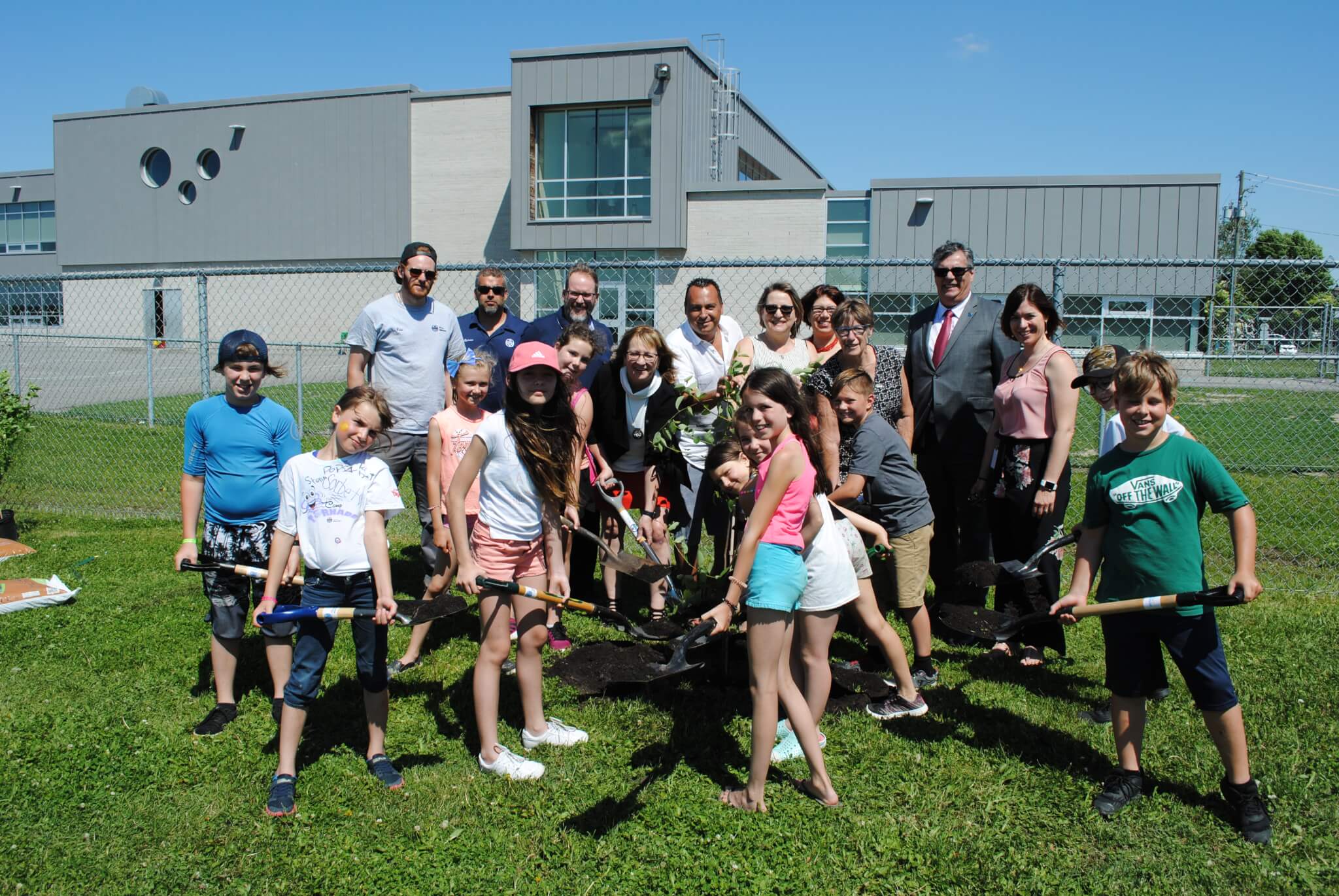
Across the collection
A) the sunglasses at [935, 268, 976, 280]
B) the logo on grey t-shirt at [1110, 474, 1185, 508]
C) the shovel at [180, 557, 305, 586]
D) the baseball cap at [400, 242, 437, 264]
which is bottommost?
the shovel at [180, 557, 305, 586]

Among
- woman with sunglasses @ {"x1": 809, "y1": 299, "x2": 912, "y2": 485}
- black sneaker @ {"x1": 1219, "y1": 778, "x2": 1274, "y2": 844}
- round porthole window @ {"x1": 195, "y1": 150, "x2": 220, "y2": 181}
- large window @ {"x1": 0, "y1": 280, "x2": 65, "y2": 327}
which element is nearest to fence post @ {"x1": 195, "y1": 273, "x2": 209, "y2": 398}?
woman with sunglasses @ {"x1": 809, "y1": 299, "x2": 912, "y2": 485}

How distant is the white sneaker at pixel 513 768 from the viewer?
3.62 meters

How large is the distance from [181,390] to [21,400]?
453 inches

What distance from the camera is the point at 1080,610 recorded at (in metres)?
3.31

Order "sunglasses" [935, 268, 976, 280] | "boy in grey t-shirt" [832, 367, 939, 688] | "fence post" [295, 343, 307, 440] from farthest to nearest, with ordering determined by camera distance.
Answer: "fence post" [295, 343, 307, 440] → "sunglasses" [935, 268, 976, 280] → "boy in grey t-shirt" [832, 367, 939, 688]

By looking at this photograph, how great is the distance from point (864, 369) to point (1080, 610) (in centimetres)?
190

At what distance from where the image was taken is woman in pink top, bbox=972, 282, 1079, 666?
450 centimetres

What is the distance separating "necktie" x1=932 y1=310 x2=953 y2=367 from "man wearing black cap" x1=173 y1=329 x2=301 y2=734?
10.7 ft

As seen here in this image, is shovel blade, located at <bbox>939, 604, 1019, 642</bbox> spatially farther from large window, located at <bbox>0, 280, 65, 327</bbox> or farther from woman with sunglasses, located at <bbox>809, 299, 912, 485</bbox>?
large window, located at <bbox>0, 280, 65, 327</bbox>

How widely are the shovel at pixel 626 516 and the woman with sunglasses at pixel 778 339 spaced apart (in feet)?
3.00

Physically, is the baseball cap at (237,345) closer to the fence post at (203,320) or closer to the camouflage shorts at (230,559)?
the camouflage shorts at (230,559)

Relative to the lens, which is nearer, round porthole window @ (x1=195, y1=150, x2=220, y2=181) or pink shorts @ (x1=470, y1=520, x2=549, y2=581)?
pink shorts @ (x1=470, y1=520, x2=549, y2=581)

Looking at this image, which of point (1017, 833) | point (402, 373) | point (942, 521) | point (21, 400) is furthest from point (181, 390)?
point (1017, 833)

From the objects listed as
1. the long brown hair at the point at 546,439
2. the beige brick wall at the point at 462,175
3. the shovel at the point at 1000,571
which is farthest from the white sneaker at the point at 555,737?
the beige brick wall at the point at 462,175
